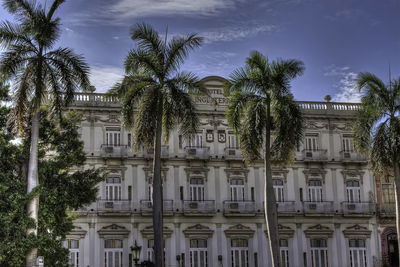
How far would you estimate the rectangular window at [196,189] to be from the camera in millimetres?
43906

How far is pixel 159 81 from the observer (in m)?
29.4

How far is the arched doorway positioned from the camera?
4550 centimetres

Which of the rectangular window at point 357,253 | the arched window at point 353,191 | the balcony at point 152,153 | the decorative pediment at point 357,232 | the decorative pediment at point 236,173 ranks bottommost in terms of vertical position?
the rectangular window at point 357,253

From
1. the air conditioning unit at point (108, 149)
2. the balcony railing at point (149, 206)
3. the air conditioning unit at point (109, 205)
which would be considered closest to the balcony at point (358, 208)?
the balcony railing at point (149, 206)

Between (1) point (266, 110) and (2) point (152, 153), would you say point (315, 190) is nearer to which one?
(2) point (152, 153)

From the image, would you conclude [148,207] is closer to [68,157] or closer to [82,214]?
[82,214]

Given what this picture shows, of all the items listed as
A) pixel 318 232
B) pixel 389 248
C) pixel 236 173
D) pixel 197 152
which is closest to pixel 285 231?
pixel 318 232

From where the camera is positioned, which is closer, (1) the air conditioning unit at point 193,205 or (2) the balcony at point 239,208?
(1) the air conditioning unit at point 193,205

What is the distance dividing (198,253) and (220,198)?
3.71 meters

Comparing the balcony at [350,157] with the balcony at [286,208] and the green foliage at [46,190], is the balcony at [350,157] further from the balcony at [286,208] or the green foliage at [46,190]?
the green foliage at [46,190]

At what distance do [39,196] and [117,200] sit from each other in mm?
16324

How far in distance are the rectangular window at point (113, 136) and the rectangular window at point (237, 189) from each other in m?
7.64

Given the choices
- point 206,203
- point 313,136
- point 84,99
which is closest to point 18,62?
point 84,99

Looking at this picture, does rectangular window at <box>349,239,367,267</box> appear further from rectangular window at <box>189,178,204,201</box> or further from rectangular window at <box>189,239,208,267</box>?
rectangular window at <box>189,178,204,201</box>
